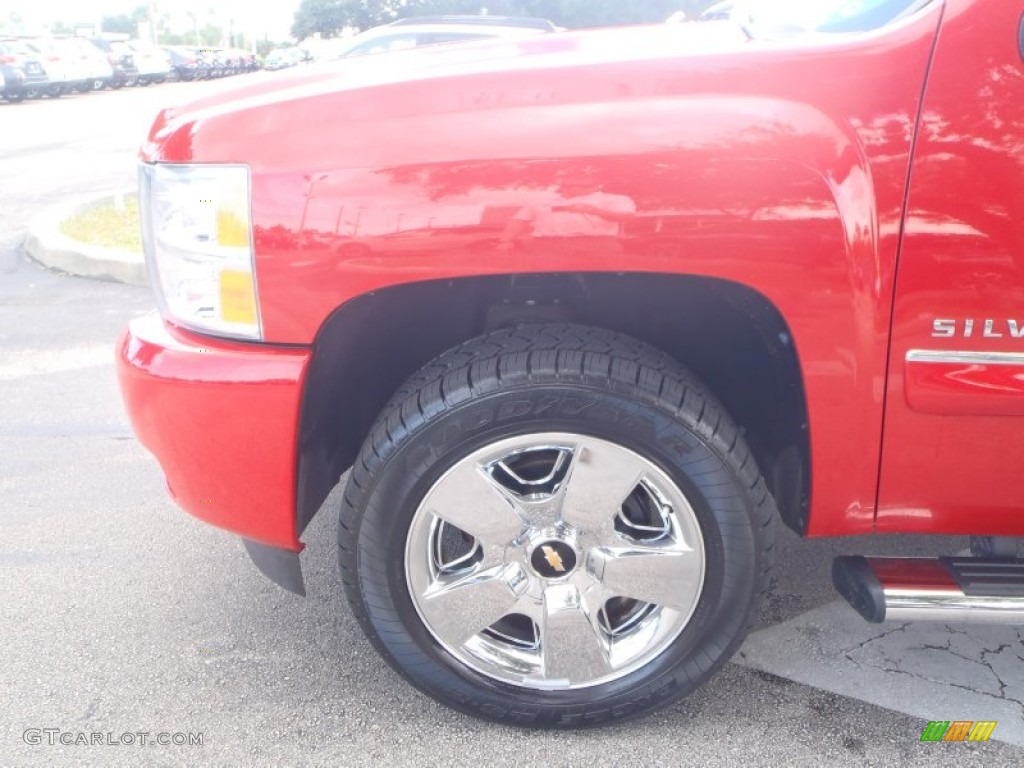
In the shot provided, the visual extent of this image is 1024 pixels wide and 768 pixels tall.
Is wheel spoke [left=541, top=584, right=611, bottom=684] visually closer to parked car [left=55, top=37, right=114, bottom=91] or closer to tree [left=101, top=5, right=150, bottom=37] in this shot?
parked car [left=55, top=37, right=114, bottom=91]

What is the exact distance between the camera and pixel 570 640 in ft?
6.66

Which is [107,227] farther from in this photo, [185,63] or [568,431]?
[185,63]

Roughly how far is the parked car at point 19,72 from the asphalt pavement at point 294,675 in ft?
71.5

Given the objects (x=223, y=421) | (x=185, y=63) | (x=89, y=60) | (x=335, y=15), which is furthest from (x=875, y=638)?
(x=335, y=15)

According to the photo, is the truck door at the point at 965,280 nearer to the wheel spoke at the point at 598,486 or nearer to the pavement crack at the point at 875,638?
the wheel spoke at the point at 598,486

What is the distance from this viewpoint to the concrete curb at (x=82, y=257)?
592cm

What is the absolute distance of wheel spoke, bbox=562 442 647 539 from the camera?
1883 mm

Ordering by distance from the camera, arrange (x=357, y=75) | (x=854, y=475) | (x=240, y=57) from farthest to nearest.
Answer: (x=240, y=57), (x=357, y=75), (x=854, y=475)

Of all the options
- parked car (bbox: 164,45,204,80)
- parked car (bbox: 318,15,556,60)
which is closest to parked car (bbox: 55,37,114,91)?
parked car (bbox: 164,45,204,80)

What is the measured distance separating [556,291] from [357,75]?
0.66m

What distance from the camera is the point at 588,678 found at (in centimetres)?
205

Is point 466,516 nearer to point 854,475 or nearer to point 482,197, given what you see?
point 482,197

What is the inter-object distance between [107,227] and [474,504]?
619cm

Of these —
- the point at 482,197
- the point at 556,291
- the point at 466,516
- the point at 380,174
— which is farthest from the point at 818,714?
the point at 380,174
